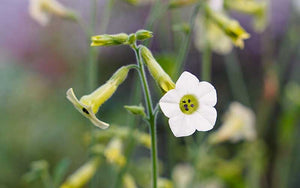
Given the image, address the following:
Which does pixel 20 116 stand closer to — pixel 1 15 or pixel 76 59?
pixel 76 59

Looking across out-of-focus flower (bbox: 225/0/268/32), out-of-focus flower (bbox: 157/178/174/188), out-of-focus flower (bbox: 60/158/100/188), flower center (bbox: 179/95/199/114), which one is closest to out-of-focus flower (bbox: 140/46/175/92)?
flower center (bbox: 179/95/199/114)

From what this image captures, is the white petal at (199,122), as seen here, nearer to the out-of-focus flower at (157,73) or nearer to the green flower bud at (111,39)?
the out-of-focus flower at (157,73)

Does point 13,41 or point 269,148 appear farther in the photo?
point 13,41

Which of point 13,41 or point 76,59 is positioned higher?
point 13,41

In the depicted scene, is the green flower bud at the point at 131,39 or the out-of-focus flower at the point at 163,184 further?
the out-of-focus flower at the point at 163,184

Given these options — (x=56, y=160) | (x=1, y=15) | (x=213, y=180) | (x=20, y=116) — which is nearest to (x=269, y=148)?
(x=213, y=180)

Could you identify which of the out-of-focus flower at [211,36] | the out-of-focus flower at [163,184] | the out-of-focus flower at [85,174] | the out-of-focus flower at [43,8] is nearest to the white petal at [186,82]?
the out-of-focus flower at [163,184]

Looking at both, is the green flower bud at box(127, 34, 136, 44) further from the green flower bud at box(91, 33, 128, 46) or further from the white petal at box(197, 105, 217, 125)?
the white petal at box(197, 105, 217, 125)
